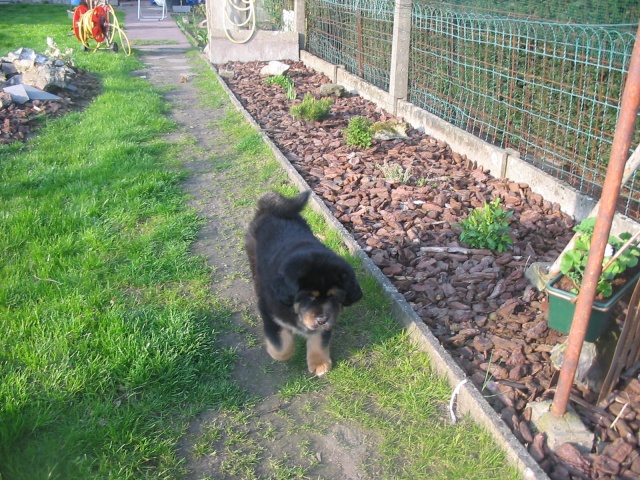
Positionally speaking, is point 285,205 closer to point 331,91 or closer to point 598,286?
point 598,286

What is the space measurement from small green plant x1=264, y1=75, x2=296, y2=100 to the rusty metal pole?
6.95 m

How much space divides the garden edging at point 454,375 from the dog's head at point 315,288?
26.0 inches

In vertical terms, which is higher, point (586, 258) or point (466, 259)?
point (586, 258)

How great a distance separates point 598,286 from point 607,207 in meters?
0.75

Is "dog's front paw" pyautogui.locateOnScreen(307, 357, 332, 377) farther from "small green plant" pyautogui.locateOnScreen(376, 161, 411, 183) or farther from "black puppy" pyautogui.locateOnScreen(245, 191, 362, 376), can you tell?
"small green plant" pyautogui.locateOnScreen(376, 161, 411, 183)

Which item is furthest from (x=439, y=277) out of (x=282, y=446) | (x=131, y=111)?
(x=131, y=111)

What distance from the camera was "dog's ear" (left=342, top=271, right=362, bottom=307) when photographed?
2.88m

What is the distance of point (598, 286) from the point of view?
2.77 m

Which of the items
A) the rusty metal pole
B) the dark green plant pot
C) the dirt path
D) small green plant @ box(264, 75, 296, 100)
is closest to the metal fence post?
small green plant @ box(264, 75, 296, 100)

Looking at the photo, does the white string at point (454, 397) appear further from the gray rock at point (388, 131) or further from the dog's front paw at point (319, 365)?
the gray rock at point (388, 131)

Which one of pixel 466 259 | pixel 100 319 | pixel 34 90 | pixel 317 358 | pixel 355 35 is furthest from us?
pixel 355 35

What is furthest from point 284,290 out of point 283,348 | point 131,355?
point 131,355

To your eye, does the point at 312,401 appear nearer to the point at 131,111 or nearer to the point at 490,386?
the point at 490,386

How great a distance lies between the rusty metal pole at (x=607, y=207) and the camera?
204cm
